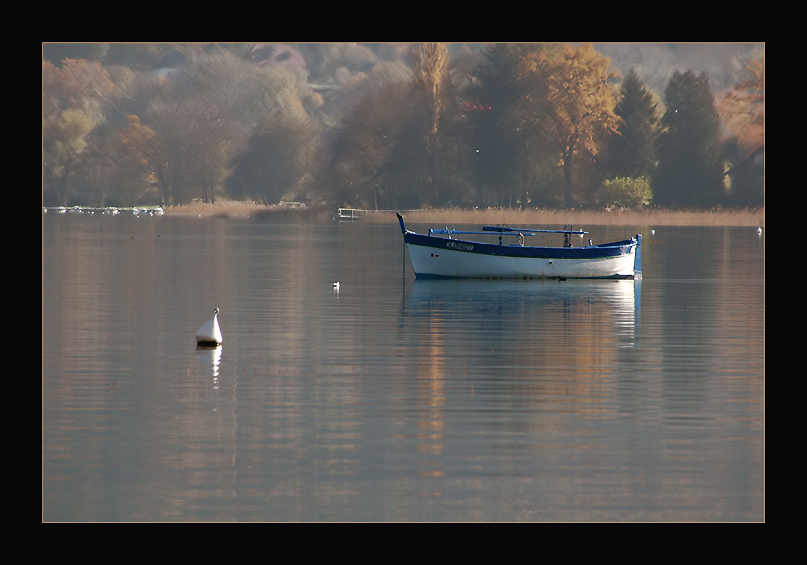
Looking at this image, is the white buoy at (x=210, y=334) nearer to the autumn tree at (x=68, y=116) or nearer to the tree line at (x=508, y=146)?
the tree line at (x=508, y=146)

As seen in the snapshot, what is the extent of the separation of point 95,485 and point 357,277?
2973cm

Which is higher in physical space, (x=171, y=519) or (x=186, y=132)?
(x=186, y=132)

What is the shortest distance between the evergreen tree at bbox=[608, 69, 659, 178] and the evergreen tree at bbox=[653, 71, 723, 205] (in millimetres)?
1544

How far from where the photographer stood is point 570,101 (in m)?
123

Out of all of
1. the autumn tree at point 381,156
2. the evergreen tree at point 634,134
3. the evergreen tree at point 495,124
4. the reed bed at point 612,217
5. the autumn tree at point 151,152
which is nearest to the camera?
the reed bed at point 612,217

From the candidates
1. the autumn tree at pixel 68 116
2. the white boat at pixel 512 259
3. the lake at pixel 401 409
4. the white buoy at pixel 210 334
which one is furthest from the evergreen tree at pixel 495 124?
the white buoy at pixel 210 334

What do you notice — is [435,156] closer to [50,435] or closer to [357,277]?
[357,277]

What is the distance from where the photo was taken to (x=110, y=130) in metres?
176

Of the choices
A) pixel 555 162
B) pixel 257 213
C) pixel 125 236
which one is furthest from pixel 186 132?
pixel 125 236

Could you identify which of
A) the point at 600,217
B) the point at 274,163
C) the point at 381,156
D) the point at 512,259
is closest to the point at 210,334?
the point at 512,259

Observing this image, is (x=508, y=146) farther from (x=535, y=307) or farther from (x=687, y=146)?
(x=535, y=307)

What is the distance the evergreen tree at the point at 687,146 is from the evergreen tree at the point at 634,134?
154 cm

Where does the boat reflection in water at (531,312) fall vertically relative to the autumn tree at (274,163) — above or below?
below

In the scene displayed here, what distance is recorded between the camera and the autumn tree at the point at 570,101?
121875 mm
